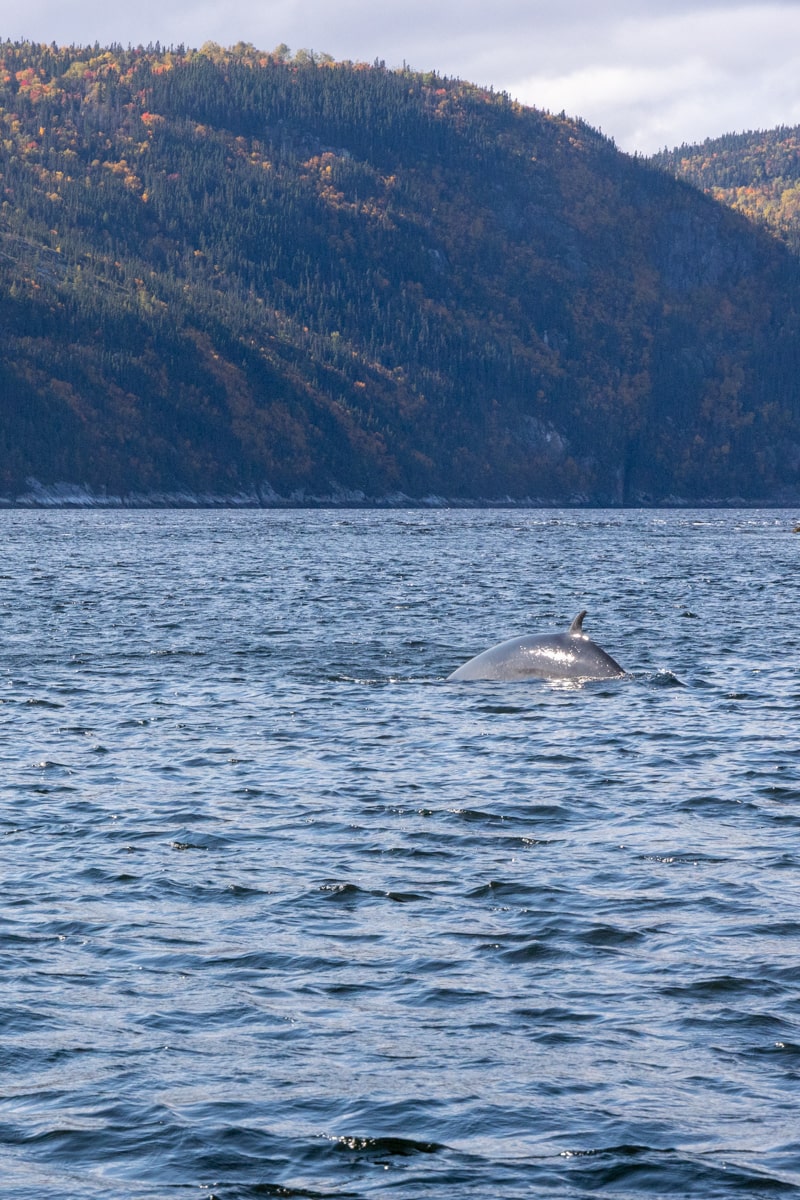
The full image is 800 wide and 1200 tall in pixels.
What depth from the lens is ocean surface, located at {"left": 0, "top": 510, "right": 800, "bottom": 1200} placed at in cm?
1024

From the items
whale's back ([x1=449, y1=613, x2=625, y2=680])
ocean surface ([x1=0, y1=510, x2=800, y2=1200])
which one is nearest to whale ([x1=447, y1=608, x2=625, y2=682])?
whale's back ([x1=449, y1=613, x2=625, y2=680])

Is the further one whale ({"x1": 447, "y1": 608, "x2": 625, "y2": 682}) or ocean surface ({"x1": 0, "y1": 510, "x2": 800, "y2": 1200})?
whale ({"x1": 447, "y1": 608, "x2": 625, "y2": 682})

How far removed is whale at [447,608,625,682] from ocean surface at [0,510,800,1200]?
747 millimetres

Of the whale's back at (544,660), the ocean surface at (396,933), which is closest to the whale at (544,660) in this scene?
the whale's back at (544,660)

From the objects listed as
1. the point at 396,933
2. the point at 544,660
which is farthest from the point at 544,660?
the point at 396,933

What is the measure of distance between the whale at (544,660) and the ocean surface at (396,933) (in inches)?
29.4

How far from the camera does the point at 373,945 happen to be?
14328 millimetres

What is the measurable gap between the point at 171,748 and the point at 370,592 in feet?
117

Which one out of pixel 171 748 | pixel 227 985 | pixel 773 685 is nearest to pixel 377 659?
pixel 773 685

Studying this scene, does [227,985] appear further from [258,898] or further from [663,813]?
[663,813]

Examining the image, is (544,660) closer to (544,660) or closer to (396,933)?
(544,660)

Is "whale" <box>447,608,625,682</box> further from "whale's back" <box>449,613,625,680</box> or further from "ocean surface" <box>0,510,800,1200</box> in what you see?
"ocean surface" <box>0,510,800,1200</box>

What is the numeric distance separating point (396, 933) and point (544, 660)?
58.0 feet

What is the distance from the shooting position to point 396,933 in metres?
14.7
